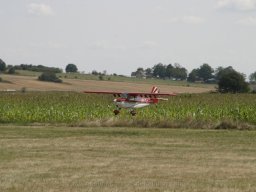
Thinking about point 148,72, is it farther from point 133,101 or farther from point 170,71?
point 133,101

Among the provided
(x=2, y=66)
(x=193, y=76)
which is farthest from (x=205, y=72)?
(x=2, y=66)

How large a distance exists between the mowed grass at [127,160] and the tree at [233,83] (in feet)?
179

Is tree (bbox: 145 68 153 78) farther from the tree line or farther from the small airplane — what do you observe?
the small airplane

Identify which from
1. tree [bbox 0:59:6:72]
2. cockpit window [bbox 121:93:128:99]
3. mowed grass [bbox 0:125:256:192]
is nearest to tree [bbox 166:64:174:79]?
tree [bbox 0:59:6:72]

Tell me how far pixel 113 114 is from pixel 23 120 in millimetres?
4898

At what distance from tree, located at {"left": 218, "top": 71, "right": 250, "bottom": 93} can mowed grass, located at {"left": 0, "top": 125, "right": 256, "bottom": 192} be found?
54524 millimetres

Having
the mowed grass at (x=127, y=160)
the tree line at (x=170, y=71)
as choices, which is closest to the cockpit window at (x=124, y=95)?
the mowed grass at (x=127, y=160)

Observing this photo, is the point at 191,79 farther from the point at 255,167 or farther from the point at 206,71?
the point at 255,167

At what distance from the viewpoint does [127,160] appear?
16.3 meters

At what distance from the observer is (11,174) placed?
537 inches

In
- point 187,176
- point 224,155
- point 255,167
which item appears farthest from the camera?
point 224,155

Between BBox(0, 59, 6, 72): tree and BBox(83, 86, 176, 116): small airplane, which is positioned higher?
BBox(0, 59, 6, 72): tree

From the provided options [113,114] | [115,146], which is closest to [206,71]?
[113,114]

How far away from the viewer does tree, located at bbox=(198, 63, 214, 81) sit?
149m
